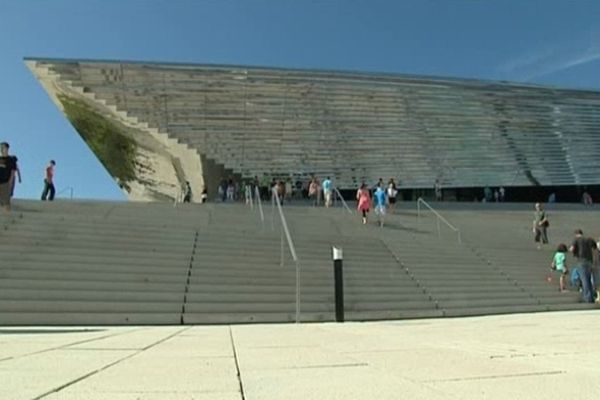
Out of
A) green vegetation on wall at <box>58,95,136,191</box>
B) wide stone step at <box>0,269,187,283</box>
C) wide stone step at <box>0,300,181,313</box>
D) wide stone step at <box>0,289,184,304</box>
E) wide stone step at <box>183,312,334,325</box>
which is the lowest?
wide stone step at <box>183,312,334,325</box>

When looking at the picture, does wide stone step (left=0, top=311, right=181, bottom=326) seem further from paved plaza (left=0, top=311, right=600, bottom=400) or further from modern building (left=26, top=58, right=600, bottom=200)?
modern building (left=26, top=58, right=600, bottom=200)

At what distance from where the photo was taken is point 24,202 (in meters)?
15.6

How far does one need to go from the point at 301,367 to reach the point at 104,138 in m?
37.5

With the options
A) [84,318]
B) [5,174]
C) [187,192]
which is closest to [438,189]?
[187,192]

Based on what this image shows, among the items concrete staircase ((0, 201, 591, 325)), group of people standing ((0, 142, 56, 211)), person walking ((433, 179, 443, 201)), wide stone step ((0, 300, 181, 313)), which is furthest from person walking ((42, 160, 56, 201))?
person walking ((433, 179, 443, 201))

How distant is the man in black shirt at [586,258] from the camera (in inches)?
464

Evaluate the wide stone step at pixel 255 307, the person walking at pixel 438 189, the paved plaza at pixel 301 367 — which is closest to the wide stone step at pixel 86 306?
the wide stone step at pixel 255 307

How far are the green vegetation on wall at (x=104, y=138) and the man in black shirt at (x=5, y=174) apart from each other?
22.6 metres

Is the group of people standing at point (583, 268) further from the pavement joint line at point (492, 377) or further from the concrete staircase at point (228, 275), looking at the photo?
the pavement joint line at point (492, 377)

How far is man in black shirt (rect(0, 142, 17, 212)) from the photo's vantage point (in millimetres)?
10773

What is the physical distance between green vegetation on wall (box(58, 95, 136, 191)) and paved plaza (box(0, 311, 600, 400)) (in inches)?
1181

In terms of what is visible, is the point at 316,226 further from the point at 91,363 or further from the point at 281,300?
the point at 91,363

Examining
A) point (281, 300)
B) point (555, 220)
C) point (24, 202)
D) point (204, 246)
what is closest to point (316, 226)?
point (204, 246)

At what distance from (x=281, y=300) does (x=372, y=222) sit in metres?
8.83
